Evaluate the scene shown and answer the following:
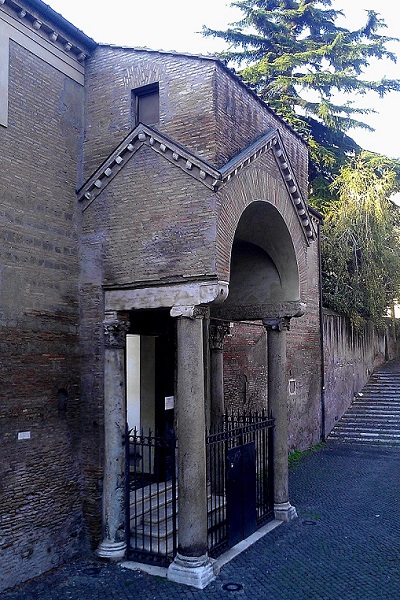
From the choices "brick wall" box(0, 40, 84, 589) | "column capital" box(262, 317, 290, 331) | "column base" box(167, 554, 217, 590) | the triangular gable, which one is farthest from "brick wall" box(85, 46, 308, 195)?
"column base" box(167, 554, 217, 590)

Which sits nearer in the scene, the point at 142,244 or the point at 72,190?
the point at 142,244

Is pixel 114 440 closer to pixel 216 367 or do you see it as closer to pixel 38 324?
pixel 38 324

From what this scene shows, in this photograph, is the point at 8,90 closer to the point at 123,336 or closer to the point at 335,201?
the point at 123,336

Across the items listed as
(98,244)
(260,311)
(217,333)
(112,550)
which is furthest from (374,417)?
(98,244)

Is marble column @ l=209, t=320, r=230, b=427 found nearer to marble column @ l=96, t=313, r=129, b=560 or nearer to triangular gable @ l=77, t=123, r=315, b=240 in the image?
marble column @ l=96, t=313, r=129, b=560

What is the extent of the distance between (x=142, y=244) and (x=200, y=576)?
4.60 meters

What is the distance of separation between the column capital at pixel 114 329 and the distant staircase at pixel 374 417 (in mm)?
11434

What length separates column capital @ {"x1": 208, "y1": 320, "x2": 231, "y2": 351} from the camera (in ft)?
36.9

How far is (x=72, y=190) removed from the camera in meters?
8.64

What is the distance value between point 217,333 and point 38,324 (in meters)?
4.41

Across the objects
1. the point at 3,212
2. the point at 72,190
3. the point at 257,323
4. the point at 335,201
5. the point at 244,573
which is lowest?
the point at 244,573

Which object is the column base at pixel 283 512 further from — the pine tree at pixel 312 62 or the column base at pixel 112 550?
the pine tree at pixel 312 62

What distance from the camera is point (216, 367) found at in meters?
11.5

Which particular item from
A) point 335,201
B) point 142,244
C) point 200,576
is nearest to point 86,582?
point 200,576
